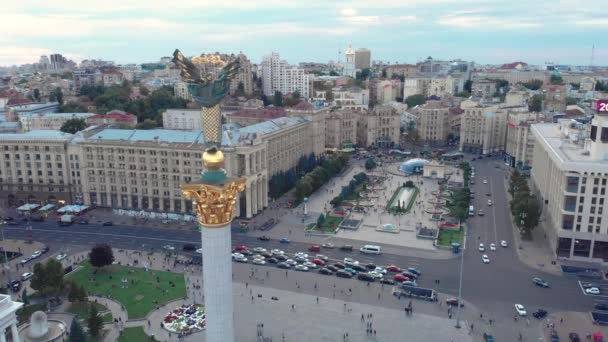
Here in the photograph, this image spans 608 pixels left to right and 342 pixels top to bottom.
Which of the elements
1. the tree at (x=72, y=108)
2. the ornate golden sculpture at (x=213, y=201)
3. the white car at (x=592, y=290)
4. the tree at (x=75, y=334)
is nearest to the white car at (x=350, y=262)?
the white car at (x=592, y=290)

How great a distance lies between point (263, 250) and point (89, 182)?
37709 millimetres

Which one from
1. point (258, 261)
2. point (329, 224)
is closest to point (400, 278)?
point (258, 261)

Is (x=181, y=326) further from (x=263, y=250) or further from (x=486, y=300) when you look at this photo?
(x=486, y=300)

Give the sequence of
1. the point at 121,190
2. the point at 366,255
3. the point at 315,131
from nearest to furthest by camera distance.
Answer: the point at 366,255 → the point at 121,190 → the point at 315,131

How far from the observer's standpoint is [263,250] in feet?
216

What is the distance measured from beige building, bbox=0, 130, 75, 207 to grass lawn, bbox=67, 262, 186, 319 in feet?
100.0

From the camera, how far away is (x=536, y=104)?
16225cm

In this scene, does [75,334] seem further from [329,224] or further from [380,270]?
[329,224]

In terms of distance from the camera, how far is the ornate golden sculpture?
75.6 feet

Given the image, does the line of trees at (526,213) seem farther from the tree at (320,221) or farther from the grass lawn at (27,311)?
the grass lawn at (27,311)

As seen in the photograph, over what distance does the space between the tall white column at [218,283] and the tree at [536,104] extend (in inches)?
6167

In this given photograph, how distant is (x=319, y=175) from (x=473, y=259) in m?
39.5

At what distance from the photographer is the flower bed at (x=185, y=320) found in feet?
152

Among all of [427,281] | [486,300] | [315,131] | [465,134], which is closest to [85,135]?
[315,131]
